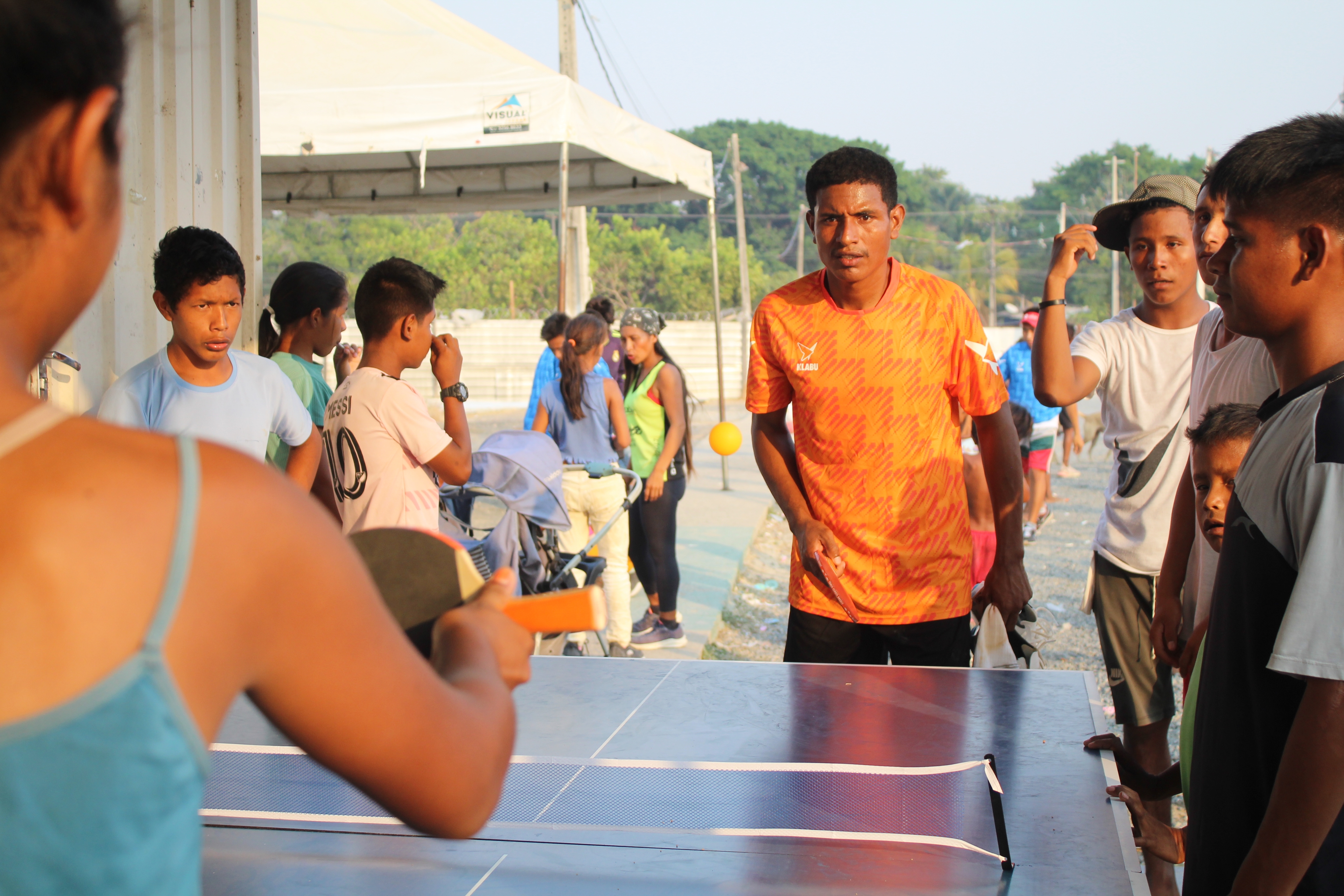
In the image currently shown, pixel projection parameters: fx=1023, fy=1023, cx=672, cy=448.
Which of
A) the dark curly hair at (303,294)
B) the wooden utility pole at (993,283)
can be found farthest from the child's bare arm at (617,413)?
the wooden utility pole at (993,283)

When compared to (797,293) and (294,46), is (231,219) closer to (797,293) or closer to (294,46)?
(797,293)

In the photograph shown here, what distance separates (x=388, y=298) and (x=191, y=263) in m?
0.63

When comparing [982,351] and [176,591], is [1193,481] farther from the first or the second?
[176,591]

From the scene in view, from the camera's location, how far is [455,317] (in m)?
37.2

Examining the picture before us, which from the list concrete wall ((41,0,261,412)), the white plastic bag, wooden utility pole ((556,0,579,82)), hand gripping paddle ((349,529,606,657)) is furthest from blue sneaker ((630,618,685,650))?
wooden utility pole ((556,0,579,82))

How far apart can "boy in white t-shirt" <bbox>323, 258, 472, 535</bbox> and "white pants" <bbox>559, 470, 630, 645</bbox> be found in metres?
2.40

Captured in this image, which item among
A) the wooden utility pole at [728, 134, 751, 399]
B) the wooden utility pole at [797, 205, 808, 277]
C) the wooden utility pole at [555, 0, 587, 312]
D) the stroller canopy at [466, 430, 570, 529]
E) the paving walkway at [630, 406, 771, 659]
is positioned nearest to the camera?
the stroller canopy at [466, 430, 570, 529]

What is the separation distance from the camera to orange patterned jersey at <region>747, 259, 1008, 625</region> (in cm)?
314

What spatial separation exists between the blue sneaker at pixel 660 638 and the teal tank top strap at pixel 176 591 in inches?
220

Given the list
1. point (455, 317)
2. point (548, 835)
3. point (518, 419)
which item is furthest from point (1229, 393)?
point (455, 317)

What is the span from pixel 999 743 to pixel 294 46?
25.8 feet

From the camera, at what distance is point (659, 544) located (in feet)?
21.3

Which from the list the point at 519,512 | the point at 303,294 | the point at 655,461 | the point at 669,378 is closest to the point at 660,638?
the point at 655,461

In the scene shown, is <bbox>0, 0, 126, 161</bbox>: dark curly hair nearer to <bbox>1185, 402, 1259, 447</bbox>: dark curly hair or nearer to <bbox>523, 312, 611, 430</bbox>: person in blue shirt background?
<bbox>1185, 402, 1259, 447</bbox>: dark curly hair
